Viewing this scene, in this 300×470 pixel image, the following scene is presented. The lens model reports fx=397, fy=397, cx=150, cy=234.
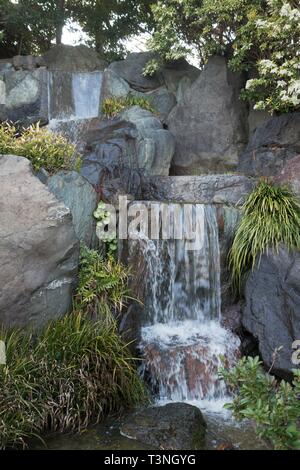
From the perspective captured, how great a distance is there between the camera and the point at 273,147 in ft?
28.9

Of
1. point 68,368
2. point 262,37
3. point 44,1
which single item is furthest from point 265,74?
point 44,1

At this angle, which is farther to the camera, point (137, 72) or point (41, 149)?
point (137, 72)

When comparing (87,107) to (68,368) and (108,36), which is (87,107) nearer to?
(108,36)

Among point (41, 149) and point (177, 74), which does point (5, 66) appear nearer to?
point (177, 74)

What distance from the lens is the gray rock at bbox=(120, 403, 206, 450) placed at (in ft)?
12.2

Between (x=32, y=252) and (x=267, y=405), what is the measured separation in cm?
307

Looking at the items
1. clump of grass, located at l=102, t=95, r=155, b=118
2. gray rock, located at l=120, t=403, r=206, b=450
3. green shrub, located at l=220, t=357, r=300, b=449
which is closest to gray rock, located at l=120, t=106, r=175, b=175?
clump of grass, located at l=102, t=95, r=155, b=118

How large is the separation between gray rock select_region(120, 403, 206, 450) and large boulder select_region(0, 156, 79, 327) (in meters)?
1.50

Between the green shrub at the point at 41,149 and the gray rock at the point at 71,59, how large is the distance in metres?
6.74

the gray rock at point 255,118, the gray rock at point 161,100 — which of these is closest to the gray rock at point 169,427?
the gray rock at point 255,118

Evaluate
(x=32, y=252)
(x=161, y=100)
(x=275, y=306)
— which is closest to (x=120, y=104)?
(x=161, y=100)

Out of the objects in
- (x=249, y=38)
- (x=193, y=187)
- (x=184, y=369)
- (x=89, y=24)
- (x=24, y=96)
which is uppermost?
(x=89, y=24)

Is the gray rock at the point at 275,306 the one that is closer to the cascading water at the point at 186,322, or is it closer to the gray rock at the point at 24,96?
the cascading water at the point at 186,322

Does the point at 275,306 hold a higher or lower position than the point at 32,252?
lower
